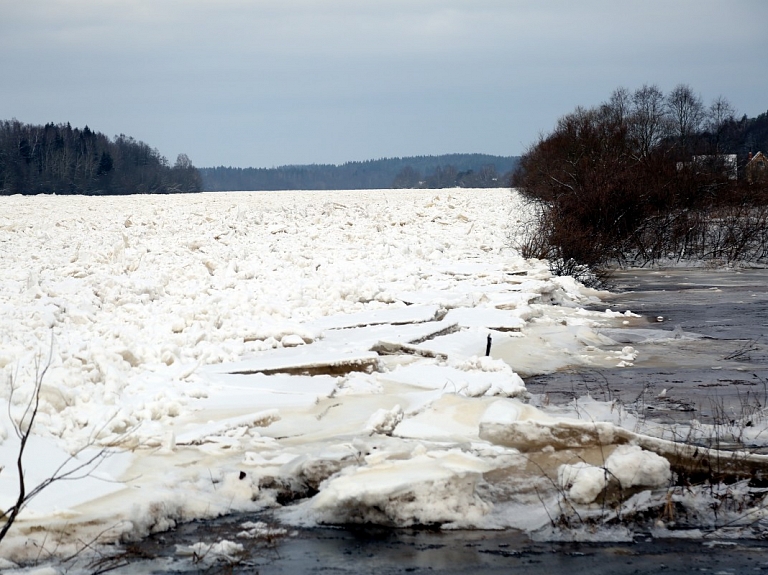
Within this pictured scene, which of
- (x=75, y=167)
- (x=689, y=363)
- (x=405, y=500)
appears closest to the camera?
(x=405, y=500)

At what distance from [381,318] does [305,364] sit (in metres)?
2.51

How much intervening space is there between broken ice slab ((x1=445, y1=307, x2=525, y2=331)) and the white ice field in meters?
0.04

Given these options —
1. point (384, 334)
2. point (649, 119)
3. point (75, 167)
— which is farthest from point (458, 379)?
point (75, 167)

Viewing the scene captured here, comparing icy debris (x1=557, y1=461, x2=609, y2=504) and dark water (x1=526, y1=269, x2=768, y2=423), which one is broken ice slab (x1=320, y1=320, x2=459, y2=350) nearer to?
dark water (x1=526, y1=269, x2=768, y2=423)

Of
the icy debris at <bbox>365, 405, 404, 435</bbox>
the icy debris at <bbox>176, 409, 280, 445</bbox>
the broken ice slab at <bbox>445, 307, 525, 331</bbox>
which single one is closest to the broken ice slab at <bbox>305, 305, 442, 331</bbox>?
the broken ice slab at <bbox>445, 307, 525, 331</bbox>

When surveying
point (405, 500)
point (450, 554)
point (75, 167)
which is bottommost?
point (450, 554)

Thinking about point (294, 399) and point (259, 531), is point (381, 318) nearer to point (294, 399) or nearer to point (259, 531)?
point (294, 399)

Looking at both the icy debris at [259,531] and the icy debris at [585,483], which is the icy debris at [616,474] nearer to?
the icy debris at [585,483]

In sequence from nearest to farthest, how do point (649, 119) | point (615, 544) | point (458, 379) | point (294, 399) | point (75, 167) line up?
point (615, 544) → point (294, 399) → point (458, 379) → point (649, 119) → point (75, 167)

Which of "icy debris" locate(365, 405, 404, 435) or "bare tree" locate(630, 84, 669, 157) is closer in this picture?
"icy debris" locate(365, 405, 404, 435)

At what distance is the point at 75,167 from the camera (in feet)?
243

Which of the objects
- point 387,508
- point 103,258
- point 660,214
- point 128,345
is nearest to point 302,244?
point 103,258

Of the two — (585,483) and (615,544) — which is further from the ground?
(585,483)

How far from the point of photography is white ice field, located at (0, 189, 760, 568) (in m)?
4.34
